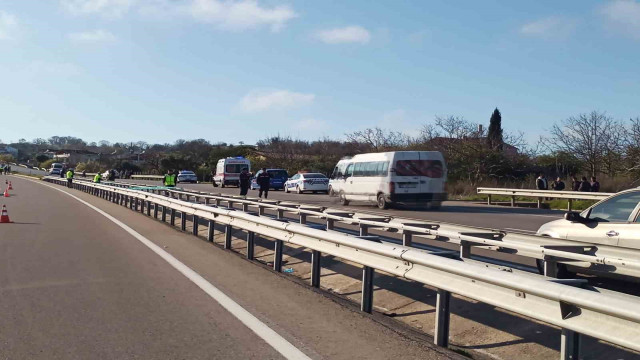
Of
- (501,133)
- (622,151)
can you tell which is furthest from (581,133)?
(501,133)

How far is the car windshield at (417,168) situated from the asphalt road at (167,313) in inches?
515

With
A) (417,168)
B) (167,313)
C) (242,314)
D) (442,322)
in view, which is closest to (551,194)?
(417,168)

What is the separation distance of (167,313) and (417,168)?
59.6 feet

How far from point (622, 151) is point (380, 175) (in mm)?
22217

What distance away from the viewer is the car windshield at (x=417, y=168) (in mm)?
24484

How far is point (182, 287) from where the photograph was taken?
29.1ft

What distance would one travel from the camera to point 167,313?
7309mm

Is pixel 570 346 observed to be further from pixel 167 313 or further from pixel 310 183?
pixel 310 183

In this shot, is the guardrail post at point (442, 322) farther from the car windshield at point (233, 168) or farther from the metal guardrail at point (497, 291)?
the car windshield at point (233, 168)

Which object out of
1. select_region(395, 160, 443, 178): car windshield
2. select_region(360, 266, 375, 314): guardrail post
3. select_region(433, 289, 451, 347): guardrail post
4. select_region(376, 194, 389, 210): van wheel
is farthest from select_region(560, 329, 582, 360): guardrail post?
select_region(376, 194, 389, 210): van wheel

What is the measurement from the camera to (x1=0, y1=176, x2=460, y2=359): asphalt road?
5875mm

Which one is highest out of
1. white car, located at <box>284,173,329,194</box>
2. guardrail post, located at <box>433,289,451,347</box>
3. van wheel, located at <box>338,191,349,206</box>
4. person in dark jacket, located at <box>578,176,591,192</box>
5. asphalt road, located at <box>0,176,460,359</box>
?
person in dark jacket, located at <box>578,176,591,192</box>

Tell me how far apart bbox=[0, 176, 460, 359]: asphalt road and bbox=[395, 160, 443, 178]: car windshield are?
13.1m

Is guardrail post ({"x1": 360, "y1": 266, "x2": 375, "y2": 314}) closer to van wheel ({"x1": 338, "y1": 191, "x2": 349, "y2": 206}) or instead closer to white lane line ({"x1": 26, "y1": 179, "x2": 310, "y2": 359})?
white lane line ({"x1": 26, "y1": 179, "x2": 310, "y2": 359})
